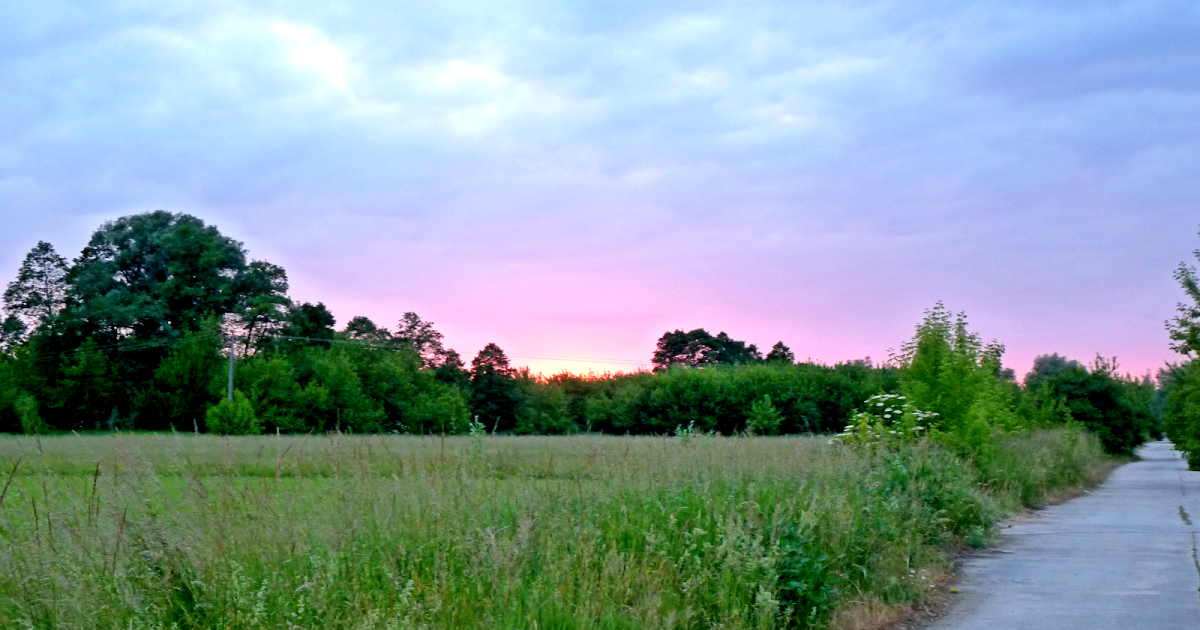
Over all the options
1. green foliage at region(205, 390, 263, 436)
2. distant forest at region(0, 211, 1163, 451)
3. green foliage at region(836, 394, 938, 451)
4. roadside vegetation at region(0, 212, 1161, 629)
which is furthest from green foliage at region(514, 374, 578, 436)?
roadside vegetation at region(0, 212, 1161, 629)

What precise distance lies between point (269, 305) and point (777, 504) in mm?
60387

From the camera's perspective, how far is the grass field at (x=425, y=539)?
5391 mm

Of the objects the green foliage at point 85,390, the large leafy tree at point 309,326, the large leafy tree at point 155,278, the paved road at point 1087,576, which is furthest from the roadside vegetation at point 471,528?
the large leafy tree at point 309,326

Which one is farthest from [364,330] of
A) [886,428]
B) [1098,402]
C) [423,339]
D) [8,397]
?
[886,428]

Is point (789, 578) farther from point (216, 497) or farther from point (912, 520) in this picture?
point (216, 497)

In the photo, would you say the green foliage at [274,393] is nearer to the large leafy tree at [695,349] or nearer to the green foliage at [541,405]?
the green foliage at [541,405]

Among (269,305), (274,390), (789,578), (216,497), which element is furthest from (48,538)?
(269,305)

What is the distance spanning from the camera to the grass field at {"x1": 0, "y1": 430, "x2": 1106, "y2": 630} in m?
5.39

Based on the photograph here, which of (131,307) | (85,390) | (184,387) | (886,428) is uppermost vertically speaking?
(131,307)

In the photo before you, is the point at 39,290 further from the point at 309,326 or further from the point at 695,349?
the point at 695,349

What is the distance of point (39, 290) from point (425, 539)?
63318mm

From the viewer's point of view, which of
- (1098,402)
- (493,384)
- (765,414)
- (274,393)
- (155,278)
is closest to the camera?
(1098,402)

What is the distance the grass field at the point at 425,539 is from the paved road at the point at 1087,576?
2.73 ft

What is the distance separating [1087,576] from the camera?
10.2 m
